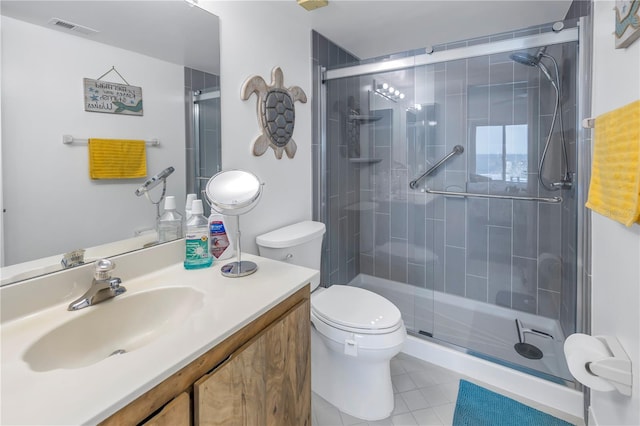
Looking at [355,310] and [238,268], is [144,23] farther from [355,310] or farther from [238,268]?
[355,310]

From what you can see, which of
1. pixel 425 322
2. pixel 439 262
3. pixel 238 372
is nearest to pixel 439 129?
pixel 439 262


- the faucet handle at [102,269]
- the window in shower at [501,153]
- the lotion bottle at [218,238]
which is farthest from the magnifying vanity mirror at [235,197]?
the window in shower at [501,153]

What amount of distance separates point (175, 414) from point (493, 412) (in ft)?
5.10

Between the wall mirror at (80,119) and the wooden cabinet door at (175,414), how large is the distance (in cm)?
60

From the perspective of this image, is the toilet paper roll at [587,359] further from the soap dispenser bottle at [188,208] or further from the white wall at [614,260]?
the soap dispenser bottle at [188,208]

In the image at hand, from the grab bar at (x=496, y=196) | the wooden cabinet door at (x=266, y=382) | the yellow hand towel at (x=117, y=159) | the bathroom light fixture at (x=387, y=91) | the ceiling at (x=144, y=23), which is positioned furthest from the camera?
the bathroom light fixture at (x=387, y=91)

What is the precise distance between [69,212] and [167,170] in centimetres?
36

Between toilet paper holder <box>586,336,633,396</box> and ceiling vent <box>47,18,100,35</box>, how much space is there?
1.90 metres

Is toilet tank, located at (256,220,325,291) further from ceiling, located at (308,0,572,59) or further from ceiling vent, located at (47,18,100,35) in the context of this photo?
ceiling, located at (308,0,572,59)

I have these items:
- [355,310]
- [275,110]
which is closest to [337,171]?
[275,110]

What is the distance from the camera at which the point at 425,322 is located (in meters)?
2.20

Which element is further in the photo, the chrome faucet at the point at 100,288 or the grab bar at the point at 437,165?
the grab bar at the point at 437,165

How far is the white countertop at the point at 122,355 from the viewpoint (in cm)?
54

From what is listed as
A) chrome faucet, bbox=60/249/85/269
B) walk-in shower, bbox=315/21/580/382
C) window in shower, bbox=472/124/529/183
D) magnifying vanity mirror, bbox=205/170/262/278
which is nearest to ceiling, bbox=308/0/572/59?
walk-in shower, bbox=315/21/580/382
